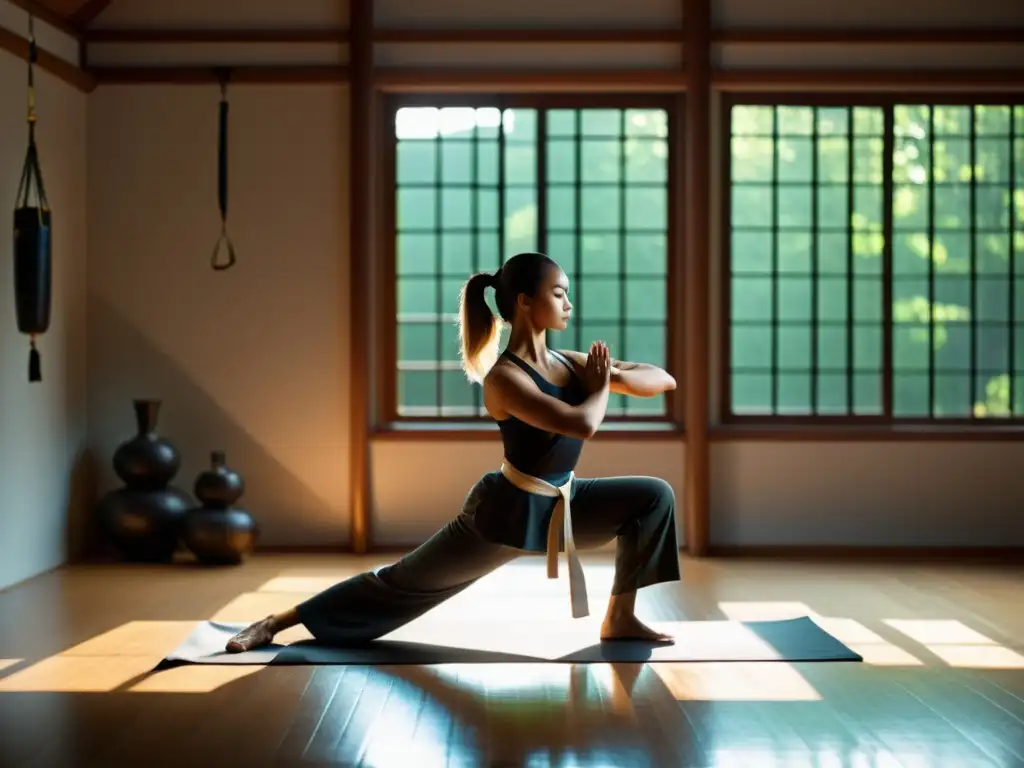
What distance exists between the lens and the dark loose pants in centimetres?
368

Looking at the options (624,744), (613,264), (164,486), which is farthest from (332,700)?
(613,264)

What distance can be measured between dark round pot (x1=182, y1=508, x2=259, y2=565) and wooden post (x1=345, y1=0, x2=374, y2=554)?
2.00 feet

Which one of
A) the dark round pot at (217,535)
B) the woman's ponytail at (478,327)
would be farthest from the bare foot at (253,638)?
the dark round pot at (217,535)

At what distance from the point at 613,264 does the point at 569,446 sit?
8.92 ft

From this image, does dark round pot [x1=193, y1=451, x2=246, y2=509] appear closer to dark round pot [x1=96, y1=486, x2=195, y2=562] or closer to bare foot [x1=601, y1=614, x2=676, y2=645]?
dark round pot [x1=96, y1=486, x2=195, y2=562]

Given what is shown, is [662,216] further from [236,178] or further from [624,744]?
[624,744]

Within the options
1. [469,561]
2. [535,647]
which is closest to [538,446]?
[469,561]

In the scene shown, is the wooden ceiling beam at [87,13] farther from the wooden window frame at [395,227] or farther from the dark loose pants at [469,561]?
the dark loose pants at [469,561]

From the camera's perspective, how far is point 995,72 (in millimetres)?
6031

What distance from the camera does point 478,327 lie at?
3.77m

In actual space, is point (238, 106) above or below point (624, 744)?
above

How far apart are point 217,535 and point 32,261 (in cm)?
143

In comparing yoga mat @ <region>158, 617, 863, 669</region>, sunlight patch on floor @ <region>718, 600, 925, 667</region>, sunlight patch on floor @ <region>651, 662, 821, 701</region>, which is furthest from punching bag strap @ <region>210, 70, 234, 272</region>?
sunlight patch on floor @ <region>651, 662, 821, 701</region>

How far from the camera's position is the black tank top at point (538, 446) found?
3.66 metres
